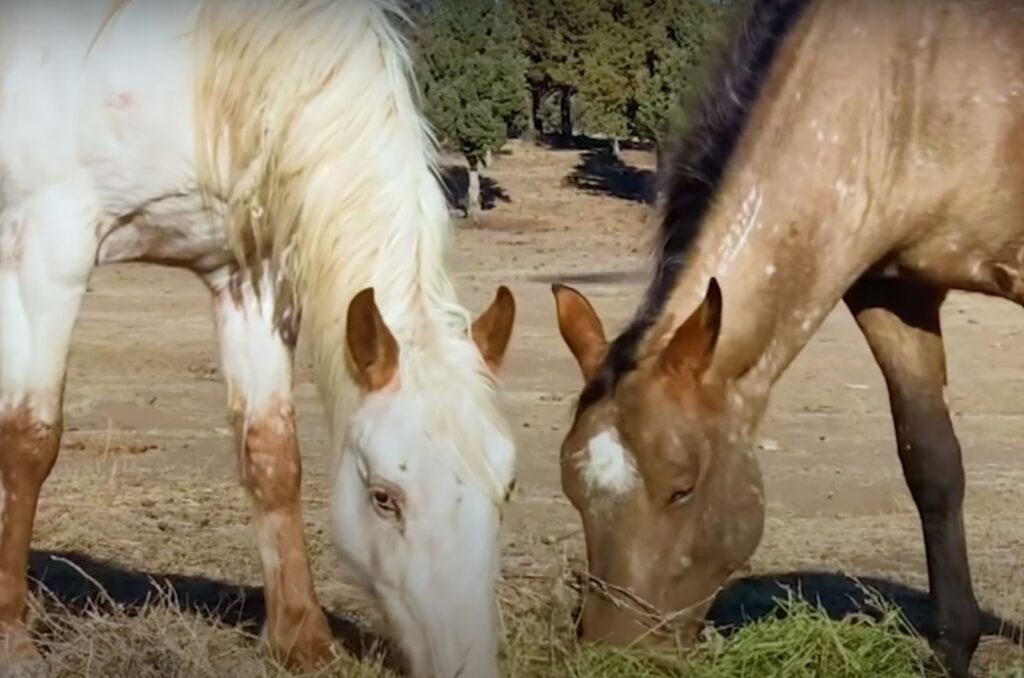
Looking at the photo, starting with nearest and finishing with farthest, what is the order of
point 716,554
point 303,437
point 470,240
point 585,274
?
point 716,554 → point 303,437 → point 585,274 → point 470,240

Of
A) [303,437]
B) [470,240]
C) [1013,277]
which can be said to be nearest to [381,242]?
[1013,277]

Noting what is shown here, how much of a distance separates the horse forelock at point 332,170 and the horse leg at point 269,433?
263mm

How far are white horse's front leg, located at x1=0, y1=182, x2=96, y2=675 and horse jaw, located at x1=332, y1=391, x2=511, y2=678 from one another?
1104 millimetres

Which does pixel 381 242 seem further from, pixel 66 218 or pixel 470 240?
pixel 470 240

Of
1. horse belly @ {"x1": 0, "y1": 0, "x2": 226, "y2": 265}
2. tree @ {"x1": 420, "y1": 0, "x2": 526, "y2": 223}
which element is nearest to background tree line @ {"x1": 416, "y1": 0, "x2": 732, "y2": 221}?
tree @ {"x1": 420, "y1": 0, "x2": 526, "y2": 223}

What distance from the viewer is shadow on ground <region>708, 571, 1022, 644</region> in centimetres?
536

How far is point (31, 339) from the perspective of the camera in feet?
15.1

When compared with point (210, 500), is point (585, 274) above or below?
below

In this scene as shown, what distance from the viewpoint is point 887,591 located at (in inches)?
231

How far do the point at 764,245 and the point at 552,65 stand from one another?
3273 centimetres

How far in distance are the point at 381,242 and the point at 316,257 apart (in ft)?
0.65

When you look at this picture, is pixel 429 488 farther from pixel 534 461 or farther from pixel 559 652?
pixel 534 461

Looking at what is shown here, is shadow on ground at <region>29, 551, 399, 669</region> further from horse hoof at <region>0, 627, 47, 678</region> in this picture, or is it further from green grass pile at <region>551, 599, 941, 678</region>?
green grass pile at <region>551, 599, 941, 678</region>

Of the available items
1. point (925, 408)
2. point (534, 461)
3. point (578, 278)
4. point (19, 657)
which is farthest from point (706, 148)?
point (578, 278)
